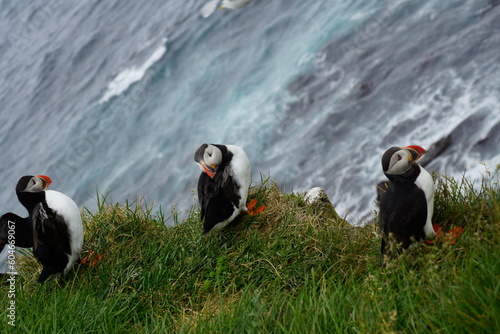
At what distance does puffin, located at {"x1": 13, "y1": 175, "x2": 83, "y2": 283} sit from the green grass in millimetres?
174

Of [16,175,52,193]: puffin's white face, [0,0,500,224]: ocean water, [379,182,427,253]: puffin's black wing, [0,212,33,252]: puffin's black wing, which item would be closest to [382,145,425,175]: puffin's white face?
[379,182,427,253]: puffin's black wing

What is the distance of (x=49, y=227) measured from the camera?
470cm

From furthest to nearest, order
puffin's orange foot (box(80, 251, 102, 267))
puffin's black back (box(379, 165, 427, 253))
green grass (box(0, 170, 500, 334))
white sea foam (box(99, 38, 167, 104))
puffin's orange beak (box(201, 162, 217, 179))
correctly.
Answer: white sea foam (box(99, 38, 167, 104)) → puffin's orange foot (box(80, 251, 102, 267)) → puffin's orange beak (box(201, 162, 217, 179)) → puffin's black back (box(379, 165, 427, 253)) → green grass (box(0, 170, 500, 334))

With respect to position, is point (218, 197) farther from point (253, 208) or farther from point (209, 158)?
point (253, 208)

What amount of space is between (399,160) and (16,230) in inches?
122

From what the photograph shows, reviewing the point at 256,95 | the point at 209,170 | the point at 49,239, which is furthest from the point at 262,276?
the point at 256,95

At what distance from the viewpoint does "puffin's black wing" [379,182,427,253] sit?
379 centimetres

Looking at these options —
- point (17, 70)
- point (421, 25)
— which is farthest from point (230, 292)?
point (17, 70)

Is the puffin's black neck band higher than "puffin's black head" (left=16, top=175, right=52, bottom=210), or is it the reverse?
the puffin's black neck band

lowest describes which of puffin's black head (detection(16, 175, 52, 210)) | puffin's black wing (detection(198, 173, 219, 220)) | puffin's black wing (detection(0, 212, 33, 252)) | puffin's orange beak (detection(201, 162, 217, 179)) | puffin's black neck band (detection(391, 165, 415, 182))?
puffin's black wing (detection(0, 212, 33, 252))

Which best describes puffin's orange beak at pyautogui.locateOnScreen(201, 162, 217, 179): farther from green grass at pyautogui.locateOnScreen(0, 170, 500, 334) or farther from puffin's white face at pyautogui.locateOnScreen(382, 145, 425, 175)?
puffin's white face at pyautogui.locateOnScreen(382, 145, 425, 175)

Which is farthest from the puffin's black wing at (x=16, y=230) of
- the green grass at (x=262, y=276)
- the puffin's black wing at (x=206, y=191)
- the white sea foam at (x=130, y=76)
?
the white sea foam at (x=130, y=76)

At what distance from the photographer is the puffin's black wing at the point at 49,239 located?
4.69m

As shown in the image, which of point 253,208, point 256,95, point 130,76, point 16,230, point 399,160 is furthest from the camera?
point 130,76
